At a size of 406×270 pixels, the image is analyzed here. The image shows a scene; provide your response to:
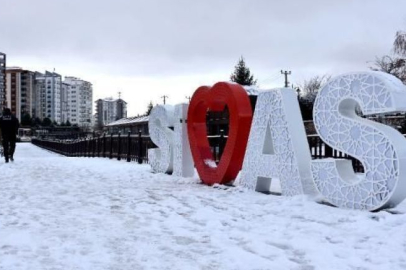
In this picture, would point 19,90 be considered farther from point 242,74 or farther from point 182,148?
point 182,148

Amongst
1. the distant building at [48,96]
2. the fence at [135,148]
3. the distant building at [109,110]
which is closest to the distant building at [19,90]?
the distant building at [48,96]

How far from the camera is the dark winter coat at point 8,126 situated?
14.5 m

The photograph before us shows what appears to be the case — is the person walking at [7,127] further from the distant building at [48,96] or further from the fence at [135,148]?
the distant building at [48,96]

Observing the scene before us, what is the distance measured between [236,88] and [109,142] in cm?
1165

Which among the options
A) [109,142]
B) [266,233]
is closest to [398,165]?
[266,233]

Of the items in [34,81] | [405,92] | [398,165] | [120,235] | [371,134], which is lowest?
[120,235]

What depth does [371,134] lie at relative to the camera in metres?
5.92

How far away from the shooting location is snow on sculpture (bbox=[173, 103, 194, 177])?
34.3 feet

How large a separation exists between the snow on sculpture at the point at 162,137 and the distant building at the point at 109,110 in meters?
112

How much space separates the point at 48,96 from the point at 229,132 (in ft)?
449

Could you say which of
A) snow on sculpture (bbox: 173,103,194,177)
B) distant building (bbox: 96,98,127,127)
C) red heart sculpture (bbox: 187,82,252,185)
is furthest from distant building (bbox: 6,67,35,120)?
red heart sculpture (bbox: 187,82,252,185)

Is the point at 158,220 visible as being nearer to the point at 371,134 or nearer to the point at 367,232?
the point at 367,232

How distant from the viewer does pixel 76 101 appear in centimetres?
Answer: 14900

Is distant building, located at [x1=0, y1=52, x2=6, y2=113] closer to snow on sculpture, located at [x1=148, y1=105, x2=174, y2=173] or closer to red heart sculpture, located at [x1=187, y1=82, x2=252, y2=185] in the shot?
snow on sculpture, located at [x1=148, y1=105, x2=174, y2=173]
